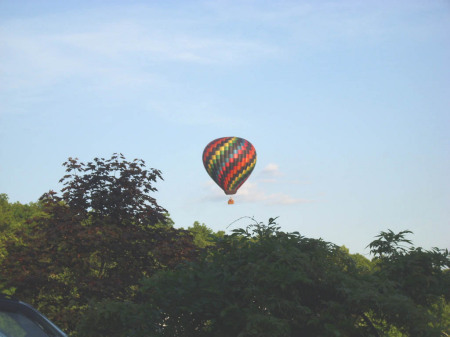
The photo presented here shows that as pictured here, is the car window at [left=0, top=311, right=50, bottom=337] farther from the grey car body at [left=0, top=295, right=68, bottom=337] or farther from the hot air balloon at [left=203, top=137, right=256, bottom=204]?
the hot air balloon at [left=203, top=137, right=256, bottom=204]

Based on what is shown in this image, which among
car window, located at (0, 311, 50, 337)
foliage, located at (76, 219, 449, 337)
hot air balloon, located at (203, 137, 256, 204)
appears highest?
hot air balloon, located at (203, 137, 256, 204)

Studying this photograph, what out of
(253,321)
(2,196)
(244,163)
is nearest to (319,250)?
(253,321)

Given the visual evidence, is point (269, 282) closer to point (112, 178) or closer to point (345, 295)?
point (345, 295)

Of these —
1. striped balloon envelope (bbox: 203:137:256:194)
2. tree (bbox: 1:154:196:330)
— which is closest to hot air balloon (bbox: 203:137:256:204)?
striped balloon envelope (bbox: 203:137:256:194)

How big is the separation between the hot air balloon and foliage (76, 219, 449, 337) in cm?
3716

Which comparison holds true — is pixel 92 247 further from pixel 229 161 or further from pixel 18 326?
pixel 229 161

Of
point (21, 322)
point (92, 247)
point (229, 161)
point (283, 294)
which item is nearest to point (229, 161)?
point (229, 161)

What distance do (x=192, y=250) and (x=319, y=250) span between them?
1006cm

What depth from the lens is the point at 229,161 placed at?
47.4 meters

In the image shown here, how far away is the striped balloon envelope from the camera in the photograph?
47.2 m

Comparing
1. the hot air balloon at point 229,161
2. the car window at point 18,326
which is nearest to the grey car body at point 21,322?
the car window at point 18,326

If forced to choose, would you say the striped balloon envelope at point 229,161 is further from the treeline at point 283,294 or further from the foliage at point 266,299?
the foliage at point 266,299

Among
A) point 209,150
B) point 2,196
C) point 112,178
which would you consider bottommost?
point 112,178

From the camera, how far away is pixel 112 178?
2166 centimetres
